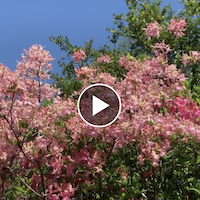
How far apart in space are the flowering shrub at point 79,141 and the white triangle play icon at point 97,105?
0.14 m

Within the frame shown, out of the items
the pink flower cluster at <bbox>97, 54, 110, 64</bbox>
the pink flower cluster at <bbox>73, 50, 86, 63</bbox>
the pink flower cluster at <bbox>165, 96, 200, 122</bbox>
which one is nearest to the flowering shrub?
the pink flower cluster at <bbox>165, 96, 200, 122</bbox>

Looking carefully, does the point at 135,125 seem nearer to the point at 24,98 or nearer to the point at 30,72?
the point at 24,98

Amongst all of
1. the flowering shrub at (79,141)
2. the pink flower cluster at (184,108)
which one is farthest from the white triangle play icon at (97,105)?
the pink flower cluster at (184,108)

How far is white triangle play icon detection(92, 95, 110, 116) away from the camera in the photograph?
2811 millimetres

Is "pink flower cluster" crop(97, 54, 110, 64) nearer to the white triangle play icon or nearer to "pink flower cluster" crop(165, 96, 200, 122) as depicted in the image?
"pink flower cluster" crop(165, 96, 200, 122)

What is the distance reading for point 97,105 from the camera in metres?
2.88

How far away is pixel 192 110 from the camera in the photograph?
317 centimetres

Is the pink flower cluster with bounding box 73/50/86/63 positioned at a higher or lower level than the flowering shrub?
higher

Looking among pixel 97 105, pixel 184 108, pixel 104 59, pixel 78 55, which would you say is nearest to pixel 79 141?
pixel 97 105

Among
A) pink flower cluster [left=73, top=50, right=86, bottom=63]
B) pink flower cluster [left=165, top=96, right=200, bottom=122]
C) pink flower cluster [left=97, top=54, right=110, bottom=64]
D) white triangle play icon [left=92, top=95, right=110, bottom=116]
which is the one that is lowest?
pink flower cluster [left=165, top=96, right=200, bottom=122]
